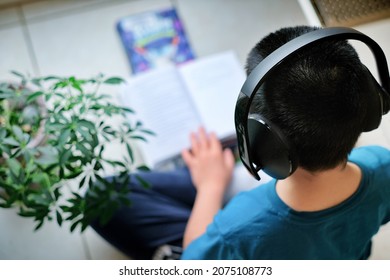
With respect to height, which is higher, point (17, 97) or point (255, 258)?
point (17, 97)

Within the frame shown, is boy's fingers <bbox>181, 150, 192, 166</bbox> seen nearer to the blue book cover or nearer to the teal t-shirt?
the blue book cover

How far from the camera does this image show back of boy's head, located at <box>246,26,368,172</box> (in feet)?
1.34

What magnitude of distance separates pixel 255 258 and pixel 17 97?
511 millimetres

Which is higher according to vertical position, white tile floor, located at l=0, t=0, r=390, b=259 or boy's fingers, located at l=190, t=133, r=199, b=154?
white tile floor, located at l=0, t=0, r=390, b=259

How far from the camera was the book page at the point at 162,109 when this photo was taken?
1113 mm

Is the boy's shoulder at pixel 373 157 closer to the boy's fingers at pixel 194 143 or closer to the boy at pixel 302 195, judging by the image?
the boy at pixel 302 195

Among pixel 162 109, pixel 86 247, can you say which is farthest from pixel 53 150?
pixel 162 109

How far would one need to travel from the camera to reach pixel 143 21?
1.22m

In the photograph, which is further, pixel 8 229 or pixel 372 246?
pixel 8 229

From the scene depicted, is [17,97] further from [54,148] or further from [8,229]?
[8,229]

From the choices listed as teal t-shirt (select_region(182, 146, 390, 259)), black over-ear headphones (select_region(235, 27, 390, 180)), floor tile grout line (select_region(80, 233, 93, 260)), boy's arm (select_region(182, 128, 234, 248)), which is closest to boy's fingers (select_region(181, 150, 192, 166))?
boy's arm (select_region(182, 128, 234, 248))

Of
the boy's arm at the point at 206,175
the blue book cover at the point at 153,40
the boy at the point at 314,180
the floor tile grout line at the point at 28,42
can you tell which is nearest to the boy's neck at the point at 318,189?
the boy at the point at 314,180
